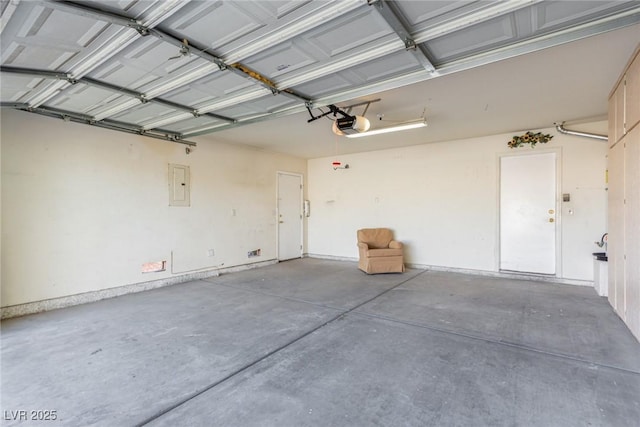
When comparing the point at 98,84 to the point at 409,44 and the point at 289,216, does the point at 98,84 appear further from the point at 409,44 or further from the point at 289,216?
the point at 289,216

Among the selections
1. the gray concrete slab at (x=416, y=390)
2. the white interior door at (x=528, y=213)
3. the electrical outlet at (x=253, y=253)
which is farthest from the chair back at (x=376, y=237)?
the gray concrete slab at (x=416, y=390)

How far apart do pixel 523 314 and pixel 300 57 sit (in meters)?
3.57

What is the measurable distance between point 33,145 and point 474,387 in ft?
16.9

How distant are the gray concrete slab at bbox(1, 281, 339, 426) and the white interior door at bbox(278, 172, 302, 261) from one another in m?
2.97

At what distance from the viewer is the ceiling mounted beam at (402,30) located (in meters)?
1.75

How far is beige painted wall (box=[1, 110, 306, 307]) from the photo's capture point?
3514 mm

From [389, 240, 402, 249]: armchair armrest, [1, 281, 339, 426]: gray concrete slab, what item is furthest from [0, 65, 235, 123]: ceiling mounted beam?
[389, 240, 402, 249]: armchair armrest

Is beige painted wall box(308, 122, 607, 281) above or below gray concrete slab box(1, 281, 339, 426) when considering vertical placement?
above

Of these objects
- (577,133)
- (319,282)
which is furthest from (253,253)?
(577,133)

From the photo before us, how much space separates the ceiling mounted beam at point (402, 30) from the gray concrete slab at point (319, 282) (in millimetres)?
2711

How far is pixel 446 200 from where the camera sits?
19.2ft

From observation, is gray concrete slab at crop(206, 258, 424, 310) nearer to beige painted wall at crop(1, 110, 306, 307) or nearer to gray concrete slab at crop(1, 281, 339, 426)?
gray concrete slab at crop(1, 281, 339, 426)

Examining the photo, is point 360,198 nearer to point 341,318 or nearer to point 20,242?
point 341,318

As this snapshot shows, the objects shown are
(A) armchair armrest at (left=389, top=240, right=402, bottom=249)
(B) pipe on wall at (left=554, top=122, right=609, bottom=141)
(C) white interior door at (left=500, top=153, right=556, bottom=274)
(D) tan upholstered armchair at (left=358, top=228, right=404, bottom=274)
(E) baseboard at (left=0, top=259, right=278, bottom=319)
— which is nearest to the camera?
(E) baseboard at (left=0, top=259, right=278, bottom=319)
